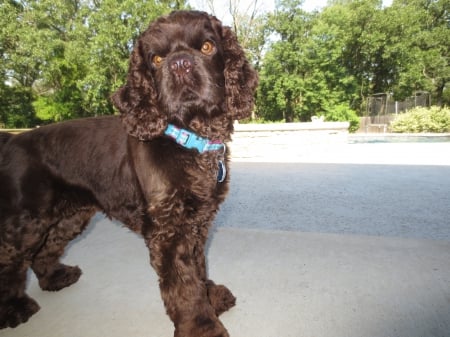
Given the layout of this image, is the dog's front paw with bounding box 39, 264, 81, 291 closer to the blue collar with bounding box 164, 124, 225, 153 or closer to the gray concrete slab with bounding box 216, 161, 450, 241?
the blue collar with bounding box 164, 124, 225, 153

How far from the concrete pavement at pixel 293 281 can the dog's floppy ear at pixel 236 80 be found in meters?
1.38

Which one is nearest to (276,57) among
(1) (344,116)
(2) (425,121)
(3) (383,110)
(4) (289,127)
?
(1) (344,116)

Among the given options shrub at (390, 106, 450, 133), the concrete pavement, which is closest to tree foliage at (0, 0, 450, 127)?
shrub at (390, 106, 450, 133)

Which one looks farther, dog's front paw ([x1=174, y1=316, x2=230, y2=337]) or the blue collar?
the blue collar

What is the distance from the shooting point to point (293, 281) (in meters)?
2.43

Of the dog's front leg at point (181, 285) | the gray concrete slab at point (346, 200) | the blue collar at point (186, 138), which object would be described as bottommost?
the gray concrete slab at point (346, 200)

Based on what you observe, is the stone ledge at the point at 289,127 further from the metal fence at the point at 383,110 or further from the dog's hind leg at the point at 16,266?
the metal fence at the point at 383,110

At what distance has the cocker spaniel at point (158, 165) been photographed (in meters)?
1.80

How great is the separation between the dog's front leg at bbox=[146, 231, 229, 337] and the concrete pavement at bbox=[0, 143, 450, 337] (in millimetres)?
228

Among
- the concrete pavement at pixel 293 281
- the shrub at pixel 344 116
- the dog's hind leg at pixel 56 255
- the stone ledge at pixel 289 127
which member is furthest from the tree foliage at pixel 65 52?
the dog's hind leg at pixel 56 255

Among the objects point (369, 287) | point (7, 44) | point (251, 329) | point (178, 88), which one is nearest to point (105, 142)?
point (178, 88)

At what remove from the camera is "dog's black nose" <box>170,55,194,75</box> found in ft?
5.61

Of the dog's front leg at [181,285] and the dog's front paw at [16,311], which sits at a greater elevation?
the dog's front leg at [181,285]

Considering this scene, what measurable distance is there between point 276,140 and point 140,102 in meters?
10.3
